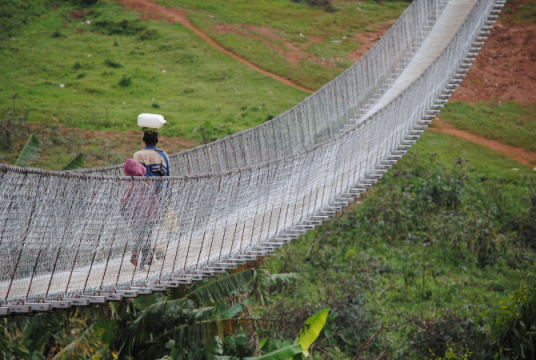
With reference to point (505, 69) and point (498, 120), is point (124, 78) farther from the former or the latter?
point (505, 69)

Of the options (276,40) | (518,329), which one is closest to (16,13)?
(276,40)

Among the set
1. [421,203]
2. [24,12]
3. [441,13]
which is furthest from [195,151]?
[24,12]

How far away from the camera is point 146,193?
12.3 ft

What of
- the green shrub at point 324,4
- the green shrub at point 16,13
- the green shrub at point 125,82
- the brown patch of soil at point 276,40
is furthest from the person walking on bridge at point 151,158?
the green shrub at point 324,4

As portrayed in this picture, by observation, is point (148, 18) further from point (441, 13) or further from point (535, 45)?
→ point (535, 45)

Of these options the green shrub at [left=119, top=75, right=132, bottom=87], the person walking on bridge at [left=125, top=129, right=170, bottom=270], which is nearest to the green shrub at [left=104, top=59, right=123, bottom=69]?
the green shrub at [left=119, top=75, right=132, bottom=87]

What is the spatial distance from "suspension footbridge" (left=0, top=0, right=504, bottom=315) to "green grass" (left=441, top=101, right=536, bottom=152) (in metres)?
4.91

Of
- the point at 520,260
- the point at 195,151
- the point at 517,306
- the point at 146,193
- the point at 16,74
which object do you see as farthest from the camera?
the point at 16,74

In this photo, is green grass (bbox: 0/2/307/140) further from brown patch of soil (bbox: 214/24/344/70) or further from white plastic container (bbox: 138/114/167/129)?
white plastic container (bbox: 138/114/167/129)

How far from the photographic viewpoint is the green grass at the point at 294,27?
1368 centimetres

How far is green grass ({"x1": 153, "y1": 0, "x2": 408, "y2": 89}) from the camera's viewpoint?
44.9 ft

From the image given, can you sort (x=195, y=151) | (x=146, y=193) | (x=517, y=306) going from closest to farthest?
(x=146, y=193) < (x=517, y=306) < (x=195, y=151)

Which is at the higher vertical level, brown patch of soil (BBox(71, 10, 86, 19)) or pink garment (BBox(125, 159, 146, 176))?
pink garment (BBox(125, 159, 146, 176))

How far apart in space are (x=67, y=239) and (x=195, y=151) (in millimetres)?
2131
